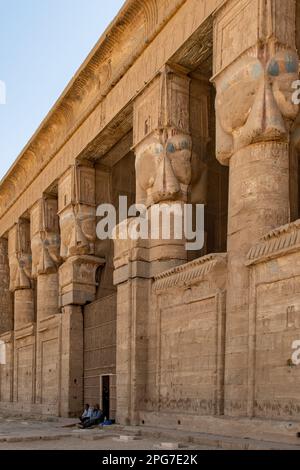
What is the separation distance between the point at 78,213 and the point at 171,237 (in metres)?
4.65

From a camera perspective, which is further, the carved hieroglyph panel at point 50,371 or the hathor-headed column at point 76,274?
the carved hieroglyph panel at point 50,371

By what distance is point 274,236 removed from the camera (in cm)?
770

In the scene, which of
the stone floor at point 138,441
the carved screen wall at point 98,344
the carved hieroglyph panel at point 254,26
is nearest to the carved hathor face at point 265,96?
the carved hieroglyph panel at point 254,26

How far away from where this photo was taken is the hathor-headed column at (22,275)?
19750 millimetres

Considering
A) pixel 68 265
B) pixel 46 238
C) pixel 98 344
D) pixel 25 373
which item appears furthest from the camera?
pixel 25 373

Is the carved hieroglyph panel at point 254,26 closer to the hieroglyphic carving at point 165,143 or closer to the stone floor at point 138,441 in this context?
the hieroglyphic carving at point 165,143

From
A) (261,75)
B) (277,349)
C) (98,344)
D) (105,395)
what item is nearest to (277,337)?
(277,349)

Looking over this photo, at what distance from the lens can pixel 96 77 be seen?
46.8 feet

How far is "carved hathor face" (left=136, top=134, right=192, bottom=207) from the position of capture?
1084cm

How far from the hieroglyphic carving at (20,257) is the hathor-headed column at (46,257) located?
2.13 metres

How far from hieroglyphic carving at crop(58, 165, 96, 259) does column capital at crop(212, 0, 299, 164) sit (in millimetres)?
6558

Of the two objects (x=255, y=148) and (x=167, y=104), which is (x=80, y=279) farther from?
(x=255, y=148)
